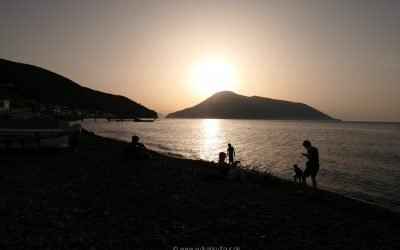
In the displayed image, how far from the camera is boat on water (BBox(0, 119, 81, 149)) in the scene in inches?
954

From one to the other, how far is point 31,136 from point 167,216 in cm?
1941

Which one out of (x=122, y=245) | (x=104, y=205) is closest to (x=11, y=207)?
(x=104, y=205)

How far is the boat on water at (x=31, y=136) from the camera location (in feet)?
79.5

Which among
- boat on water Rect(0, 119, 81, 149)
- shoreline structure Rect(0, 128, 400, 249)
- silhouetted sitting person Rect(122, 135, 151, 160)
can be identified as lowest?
shoreline structure Rect(0, 128, 400, 249)

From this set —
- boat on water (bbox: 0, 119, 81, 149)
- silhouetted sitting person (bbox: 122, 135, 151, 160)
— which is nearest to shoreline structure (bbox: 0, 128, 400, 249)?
silhouetted sitting person (bbox: 122, 135, 151, 160)

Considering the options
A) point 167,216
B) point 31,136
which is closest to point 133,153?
point 31,136

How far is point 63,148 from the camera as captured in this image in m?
28.3

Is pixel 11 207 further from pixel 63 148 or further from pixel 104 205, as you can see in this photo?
pixel 63 148

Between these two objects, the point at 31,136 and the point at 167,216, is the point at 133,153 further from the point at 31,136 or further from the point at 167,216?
the point at 167,216

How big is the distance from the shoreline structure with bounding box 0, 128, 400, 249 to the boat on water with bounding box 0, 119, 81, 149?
835 cm

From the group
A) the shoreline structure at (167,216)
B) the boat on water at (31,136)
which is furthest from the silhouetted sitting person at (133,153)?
the boat on water at (31,136)

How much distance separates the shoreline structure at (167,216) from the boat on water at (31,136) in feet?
27.4

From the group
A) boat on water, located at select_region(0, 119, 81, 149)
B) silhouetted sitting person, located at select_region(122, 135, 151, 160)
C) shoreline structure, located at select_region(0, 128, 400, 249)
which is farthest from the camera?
boat on water, located at select_region(0, 119, 81, 149)

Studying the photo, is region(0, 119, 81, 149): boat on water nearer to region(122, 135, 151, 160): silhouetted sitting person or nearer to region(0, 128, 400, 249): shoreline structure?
region(122, 135, 151, 160): silhouetted sitting person
